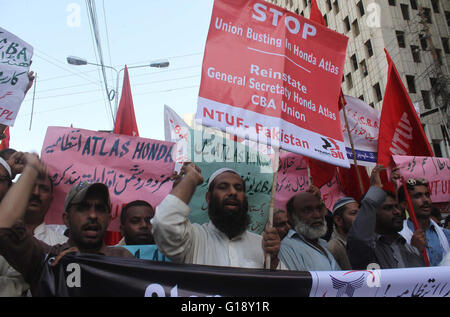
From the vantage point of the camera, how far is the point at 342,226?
3.56 metres

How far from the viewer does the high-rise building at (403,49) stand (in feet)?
78.0

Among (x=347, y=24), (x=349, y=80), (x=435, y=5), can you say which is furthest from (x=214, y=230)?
(x=435, y=5)

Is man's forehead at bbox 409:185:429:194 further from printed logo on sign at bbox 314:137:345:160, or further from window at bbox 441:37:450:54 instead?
window at bbox 441:37:450:54

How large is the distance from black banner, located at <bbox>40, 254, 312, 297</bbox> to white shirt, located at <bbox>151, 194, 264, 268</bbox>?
0.50 ft

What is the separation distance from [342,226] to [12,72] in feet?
12.7

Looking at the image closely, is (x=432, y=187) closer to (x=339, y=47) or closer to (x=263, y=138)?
(x=339, y=47)

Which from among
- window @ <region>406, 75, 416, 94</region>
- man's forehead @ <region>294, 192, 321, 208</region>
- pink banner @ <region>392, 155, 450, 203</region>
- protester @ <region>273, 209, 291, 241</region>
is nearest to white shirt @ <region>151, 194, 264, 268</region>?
man's forehead @ <region>294, 192, 321, 208</region>

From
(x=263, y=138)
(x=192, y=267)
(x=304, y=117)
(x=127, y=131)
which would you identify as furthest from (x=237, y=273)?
(x=127, y=131)

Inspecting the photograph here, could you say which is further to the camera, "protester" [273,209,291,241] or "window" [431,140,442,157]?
"window" [431,140,442,157]

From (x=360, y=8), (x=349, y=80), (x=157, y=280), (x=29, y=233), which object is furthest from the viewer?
(x=349, y=80)

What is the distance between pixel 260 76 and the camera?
3.07 metres

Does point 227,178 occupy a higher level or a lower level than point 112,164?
lower

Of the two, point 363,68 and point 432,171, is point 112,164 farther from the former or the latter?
point 363,68

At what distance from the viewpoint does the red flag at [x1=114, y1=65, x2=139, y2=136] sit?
16.6ft
